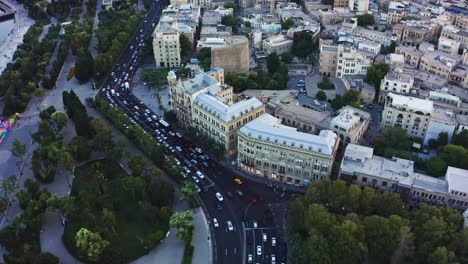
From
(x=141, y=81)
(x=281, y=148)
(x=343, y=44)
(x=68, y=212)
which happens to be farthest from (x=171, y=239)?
(x=343, y=44)

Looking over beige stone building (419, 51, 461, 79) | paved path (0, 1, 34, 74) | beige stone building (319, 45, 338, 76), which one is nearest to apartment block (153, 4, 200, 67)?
beige stone building (319, 45, 338, 76)

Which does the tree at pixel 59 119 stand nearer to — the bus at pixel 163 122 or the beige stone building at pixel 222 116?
the bus at pixel 163 122

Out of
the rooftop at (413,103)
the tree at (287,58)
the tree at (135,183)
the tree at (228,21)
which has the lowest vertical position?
the tree at (135,183)

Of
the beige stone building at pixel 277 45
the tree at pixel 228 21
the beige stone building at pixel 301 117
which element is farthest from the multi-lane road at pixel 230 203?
the tree at pixel 228 21

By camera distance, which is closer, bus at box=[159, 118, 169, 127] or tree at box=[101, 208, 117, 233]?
tree at box=[101, 208, 117, 233]

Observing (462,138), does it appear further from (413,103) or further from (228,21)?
(228,21)

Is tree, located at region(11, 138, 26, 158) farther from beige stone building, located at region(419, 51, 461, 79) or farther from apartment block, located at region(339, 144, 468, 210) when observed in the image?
A: beige stone building, located at region(419, 51, 461, 79)
